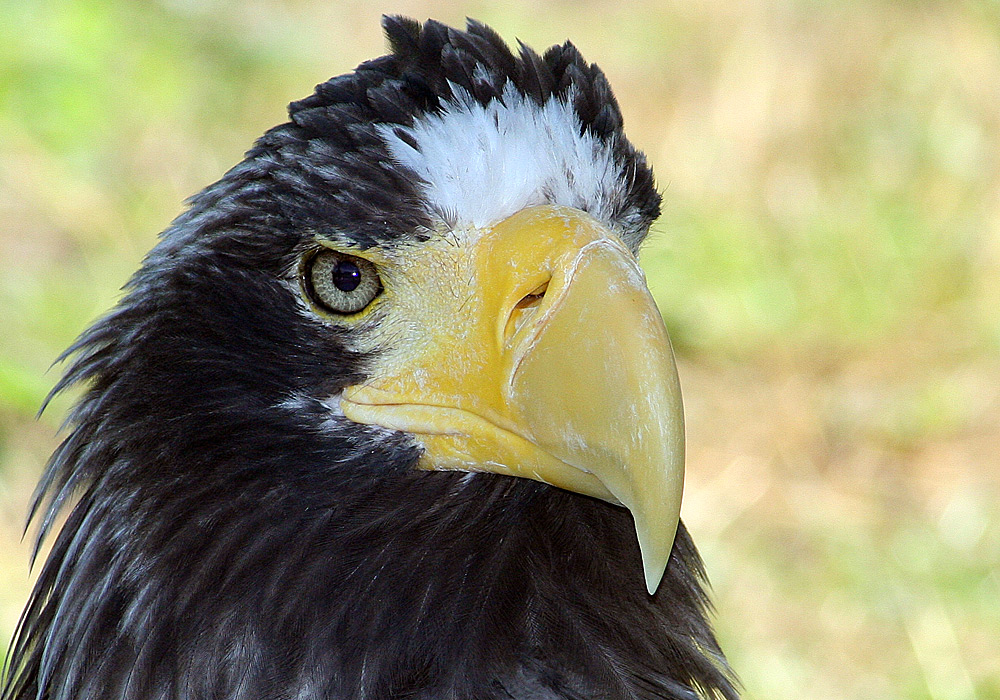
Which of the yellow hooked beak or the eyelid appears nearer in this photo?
the yellow hooked beak

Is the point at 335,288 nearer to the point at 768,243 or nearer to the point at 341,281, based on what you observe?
the point at 341,281

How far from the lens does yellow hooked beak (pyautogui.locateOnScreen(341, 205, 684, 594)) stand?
144 centimetres

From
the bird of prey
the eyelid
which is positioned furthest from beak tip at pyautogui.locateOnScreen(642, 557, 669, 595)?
the eyelid

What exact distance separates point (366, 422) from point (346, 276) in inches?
7.5

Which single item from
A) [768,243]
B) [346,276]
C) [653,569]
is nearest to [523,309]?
[346,276]

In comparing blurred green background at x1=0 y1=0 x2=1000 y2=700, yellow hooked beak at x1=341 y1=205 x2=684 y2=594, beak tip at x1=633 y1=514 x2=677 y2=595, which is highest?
blurred green background at x1=0 y1=0 x2=1000 y2=700

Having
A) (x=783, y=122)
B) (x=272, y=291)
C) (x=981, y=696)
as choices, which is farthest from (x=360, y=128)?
(x=783, y=122)

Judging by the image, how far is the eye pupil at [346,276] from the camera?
1.62 metres

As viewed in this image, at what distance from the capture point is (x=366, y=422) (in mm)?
1624

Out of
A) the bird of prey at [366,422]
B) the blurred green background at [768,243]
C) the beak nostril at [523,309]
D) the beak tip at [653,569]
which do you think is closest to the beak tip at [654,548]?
the beak tip at [653,569]

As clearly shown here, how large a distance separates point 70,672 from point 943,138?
4.01 meters

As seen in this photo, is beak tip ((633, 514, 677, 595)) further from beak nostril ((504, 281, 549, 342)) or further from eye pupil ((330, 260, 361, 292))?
eye pupil ((330, 260, 361, 292))

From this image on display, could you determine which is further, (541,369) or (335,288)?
(335,288)

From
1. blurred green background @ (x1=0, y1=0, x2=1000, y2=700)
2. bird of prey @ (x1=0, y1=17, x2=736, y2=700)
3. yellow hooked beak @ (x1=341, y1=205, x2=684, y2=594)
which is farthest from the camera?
blurred green background @ (x1=0, y1=0, x2=1000, y2=700)
